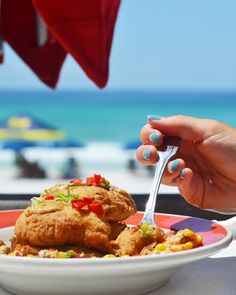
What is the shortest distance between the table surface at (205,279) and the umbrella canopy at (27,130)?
531 inches

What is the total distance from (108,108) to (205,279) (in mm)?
21908

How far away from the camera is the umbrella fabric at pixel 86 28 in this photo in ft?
6.16

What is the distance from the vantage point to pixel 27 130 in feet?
48.3

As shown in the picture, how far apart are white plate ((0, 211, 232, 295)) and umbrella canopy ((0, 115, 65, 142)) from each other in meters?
13.6

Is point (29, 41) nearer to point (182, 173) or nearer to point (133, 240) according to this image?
point (182, 173)

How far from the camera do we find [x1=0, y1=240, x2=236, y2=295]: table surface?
0.77m

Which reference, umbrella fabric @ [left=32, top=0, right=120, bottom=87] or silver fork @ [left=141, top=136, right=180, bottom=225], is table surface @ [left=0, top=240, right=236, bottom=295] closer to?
silver fork @ [left=141, top=136, right=180, bottom=225]

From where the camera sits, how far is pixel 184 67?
87.7 feet

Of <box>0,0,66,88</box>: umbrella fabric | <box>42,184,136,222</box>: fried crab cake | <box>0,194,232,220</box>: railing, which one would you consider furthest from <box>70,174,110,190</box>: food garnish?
<box>0,0,66,88</box>: umbrella fabric

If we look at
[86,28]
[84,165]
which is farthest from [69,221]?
[84,165]

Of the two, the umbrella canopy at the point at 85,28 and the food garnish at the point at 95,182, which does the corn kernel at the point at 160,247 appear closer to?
the food garnish at the point at 95,182

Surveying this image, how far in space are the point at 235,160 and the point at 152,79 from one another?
27126mm

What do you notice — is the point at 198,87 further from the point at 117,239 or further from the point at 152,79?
the point at 117,239

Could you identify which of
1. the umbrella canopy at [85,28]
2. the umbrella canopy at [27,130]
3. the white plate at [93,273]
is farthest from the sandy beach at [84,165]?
the white plate at [93,273]
